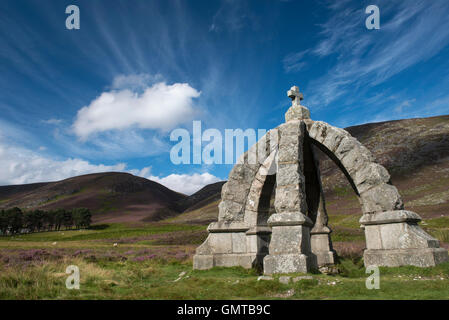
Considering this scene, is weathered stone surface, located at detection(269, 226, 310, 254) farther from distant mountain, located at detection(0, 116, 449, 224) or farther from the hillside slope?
the hillside slope

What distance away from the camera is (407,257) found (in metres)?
9.00

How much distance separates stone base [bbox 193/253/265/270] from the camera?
11672 mm

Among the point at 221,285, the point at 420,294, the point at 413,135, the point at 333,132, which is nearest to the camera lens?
the point at 420,294

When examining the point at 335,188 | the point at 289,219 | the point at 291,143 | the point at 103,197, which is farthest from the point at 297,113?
the point at 103,197

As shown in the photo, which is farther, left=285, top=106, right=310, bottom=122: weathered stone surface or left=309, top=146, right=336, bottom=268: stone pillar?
left=309, top=146, right=336, bottom=268: stone pillar

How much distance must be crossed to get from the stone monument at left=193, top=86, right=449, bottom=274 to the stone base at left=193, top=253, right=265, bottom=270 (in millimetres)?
36

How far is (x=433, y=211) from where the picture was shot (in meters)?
38.7

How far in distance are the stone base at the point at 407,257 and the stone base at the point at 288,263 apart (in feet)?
7.07

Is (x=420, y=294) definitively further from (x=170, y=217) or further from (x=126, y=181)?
(x=126, y=181)

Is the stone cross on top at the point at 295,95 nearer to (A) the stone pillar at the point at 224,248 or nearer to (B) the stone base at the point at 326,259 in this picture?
(A) the stone pillar at the point at 224,248

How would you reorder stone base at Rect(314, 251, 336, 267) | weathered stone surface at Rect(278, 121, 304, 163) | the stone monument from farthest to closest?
stone base at Rect(314, 251, 336, 267) → weathered stone surface at Rect(278, 121, 304, 163) → the stone monument

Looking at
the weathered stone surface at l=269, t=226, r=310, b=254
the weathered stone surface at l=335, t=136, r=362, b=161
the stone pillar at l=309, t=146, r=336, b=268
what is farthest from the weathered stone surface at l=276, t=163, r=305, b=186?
the stone pillar at l=309, t=146, r=336, b=268
